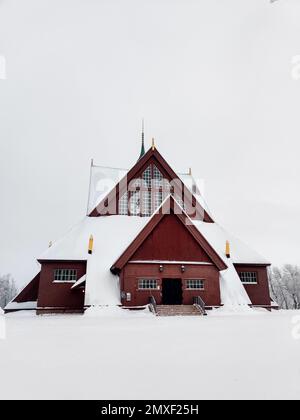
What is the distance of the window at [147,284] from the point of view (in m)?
17.4

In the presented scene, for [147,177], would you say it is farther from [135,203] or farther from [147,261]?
[147,261]

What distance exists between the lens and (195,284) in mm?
18016

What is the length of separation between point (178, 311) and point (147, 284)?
8.51 feet

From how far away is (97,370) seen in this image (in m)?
3.79

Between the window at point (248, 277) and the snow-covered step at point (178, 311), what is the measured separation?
22.7 feet

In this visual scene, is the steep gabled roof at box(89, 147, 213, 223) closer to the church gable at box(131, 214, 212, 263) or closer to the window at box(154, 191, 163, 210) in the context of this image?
the window at box(154, 191, 163, 210)

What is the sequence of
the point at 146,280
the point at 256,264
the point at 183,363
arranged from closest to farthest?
the point at 183,363
the point at 146,280
the point at 256,264

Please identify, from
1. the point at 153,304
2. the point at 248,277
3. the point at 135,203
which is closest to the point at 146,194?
the point at 135,203

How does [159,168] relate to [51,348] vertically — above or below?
above

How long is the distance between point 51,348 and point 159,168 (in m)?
21.7

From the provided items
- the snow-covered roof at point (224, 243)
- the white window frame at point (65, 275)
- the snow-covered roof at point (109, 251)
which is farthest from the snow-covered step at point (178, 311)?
the white window frame at point (65, 275)

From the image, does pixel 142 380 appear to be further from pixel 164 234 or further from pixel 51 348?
pixel 164 234
